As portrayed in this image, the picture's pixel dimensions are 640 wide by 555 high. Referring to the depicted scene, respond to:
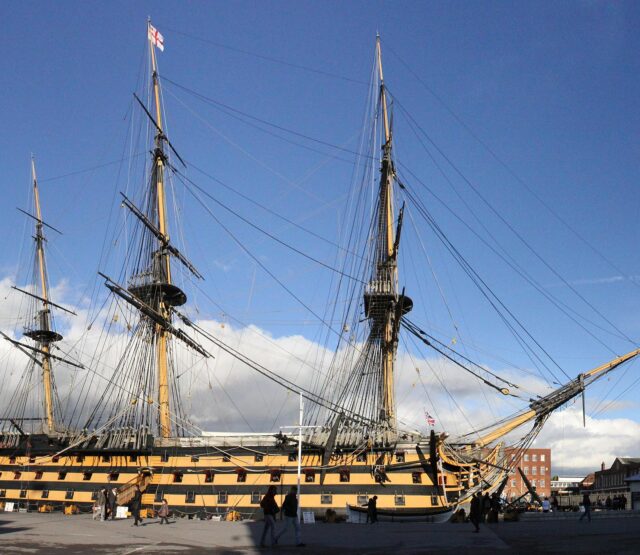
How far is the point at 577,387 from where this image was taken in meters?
34.4

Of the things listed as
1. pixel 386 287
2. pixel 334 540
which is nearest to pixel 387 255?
pixel 386 287

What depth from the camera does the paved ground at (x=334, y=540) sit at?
1572 centimetres

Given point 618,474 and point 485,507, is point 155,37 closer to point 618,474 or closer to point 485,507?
point 485,507

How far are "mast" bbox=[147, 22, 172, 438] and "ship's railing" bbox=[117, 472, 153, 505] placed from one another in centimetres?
425

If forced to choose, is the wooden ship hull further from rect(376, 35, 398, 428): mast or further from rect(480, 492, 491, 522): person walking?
rect(376, 35, 398, 428): mast

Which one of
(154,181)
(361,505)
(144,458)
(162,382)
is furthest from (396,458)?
(154,181)

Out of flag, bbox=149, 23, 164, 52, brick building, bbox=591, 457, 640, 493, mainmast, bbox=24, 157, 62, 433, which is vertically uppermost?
flag, bbox=149, 23, 164, 52

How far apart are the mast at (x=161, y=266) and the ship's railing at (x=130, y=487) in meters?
4.25

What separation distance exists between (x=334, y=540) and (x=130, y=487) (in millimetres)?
19476

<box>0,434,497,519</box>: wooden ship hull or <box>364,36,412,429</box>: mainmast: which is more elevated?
<box>364,36,412,429</box>: mainmast

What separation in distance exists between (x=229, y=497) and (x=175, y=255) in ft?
65.8

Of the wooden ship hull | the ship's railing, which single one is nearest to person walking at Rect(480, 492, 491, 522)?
the wooden ship hull

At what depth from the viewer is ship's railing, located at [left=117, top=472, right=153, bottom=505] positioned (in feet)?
112

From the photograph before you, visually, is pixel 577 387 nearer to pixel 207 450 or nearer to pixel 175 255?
pixel 207 450
